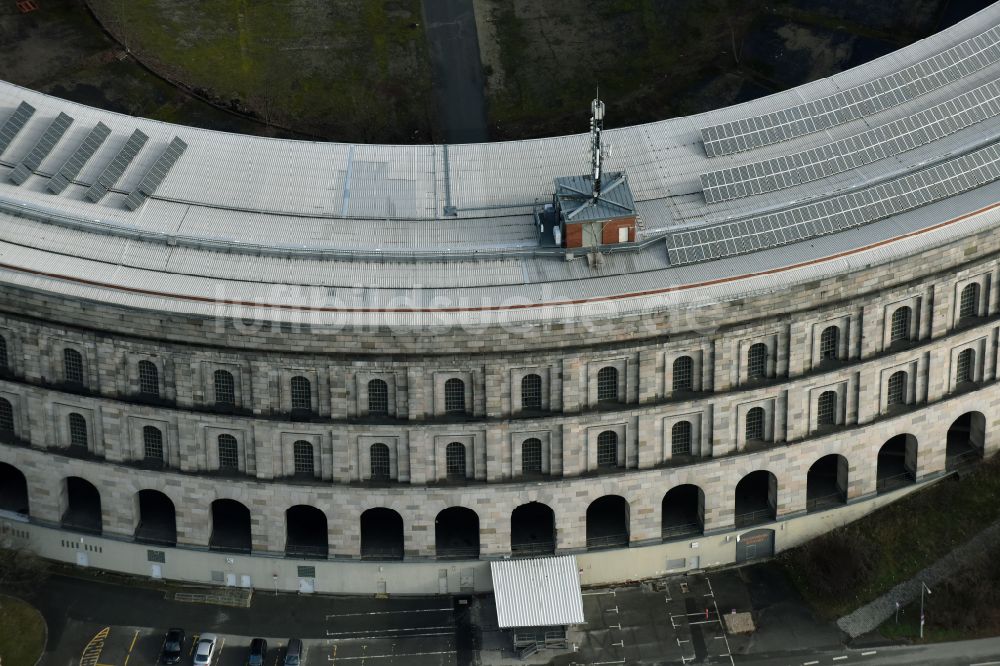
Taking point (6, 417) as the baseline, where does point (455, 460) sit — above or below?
below

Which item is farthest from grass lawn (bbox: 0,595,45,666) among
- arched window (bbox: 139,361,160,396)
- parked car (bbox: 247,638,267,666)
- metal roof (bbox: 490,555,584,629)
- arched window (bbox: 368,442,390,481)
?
metal roof (bbox: 490,555,584,629)

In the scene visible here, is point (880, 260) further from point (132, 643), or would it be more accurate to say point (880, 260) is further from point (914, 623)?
point (132, 643)

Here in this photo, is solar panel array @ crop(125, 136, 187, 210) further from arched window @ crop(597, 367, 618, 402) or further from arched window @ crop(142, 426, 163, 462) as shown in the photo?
arched window @ crop(597, 367, 618, 402)

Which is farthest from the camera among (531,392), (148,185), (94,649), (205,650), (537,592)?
(148,185)

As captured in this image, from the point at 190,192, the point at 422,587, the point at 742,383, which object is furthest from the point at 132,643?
the point at 742,383

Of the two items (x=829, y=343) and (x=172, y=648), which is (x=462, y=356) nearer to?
(x=829, y=343)

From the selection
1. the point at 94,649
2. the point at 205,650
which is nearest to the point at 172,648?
the point at 205,650
